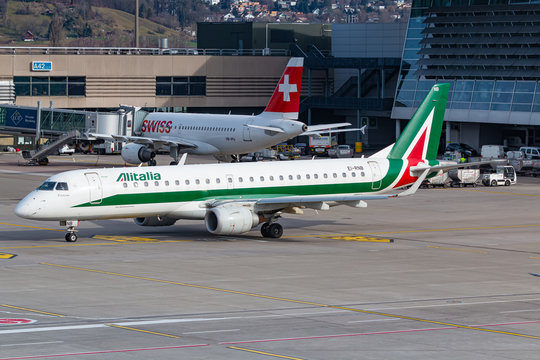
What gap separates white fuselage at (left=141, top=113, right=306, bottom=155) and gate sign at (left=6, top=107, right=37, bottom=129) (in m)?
15.5

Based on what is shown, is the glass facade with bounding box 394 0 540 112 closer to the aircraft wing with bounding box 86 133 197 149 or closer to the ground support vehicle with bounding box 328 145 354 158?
the ground support vehicle with bounding box 328 145 354 158

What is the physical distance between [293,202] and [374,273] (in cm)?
1049

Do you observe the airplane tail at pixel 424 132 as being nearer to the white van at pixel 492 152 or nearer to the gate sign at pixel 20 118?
the white van at pixel 492 152

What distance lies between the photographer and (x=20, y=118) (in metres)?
109

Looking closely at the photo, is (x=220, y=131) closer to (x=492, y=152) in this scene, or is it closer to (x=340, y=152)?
(x=340, y=152)

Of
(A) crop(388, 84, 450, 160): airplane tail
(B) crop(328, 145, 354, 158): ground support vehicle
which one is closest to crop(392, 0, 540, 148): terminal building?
(B) crop(328, 145, 354, 158): ground support vehicle

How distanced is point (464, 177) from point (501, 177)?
357cm

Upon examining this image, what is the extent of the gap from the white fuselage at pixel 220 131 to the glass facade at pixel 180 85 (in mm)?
31403

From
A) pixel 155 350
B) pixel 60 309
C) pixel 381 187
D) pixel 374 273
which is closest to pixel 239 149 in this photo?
pixel 381 187

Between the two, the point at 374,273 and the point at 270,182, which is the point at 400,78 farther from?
the point at 374,273

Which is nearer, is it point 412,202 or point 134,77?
point 412,202

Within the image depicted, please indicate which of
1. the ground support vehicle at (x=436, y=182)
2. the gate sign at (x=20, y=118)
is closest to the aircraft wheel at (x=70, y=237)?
the ground support vehicle at (x=436, y=182)

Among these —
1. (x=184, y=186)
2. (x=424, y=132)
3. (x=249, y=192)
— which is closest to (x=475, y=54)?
(x=424, y=132)

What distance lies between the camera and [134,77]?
5079 inches
